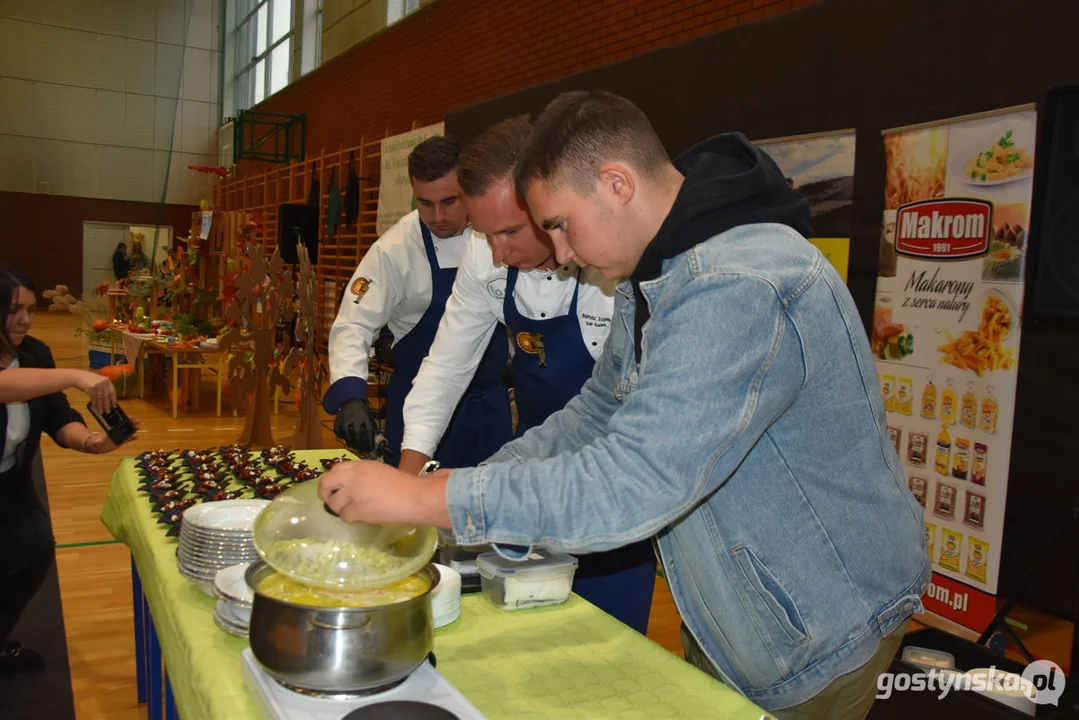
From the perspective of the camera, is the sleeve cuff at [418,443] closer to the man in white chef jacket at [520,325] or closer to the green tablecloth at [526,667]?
the man in white chef jacket at [520,325]

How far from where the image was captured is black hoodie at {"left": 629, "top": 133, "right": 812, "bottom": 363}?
1071 mm

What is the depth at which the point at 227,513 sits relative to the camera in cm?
170

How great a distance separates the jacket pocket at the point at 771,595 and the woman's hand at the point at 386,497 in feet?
1.27

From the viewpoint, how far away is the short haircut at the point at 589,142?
109cm

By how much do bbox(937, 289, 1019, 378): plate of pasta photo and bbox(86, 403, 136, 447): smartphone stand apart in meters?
2.80

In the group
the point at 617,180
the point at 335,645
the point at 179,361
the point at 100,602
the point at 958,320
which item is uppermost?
the point at 617,180

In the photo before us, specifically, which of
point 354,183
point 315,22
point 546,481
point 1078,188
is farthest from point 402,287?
point 315,22

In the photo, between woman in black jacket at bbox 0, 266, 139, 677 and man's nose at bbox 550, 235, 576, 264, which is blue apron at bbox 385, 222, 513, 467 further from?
man's nose at bbox 550, 235, 576, 264

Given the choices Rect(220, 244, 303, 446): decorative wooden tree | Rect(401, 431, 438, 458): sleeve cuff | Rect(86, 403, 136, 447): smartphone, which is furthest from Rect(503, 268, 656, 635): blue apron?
Rect(220, 244, 303, 446): decorative wooden tree

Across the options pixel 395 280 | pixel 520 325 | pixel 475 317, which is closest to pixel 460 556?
pixel 520 325

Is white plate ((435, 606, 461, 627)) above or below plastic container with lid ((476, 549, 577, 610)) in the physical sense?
below

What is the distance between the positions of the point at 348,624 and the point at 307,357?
5250mm

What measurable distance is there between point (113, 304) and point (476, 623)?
9391mm

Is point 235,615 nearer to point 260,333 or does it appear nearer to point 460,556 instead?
point 460,556
